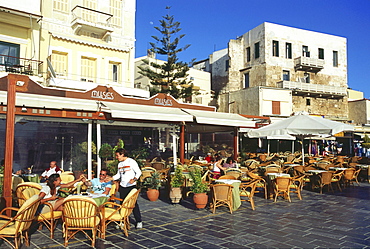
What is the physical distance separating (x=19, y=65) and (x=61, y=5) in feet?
16.2

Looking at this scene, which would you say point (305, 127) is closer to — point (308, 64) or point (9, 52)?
point (9, 52)

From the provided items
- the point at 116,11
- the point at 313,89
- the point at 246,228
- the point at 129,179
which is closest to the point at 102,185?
the point at 129,179

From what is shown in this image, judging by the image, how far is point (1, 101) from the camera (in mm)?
7559

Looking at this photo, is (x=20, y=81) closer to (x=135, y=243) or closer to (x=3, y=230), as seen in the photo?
(x=3, y=230)

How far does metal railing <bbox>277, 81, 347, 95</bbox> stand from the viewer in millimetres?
31125

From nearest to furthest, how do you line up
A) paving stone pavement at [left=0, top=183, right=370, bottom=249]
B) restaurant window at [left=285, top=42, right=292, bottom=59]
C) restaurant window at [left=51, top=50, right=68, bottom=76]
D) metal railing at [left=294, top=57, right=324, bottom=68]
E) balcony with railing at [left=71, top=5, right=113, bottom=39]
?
paving stone pavement at [left=0, top=183, right=370, bottom=249] → restaurant window at [left=51, top=50, right=68, bottom=76] → balcony with railing at [left=71, top=5, right=113, bottom=39] → metal railing at [left=294, top=57, right=324, bottom=68] → restaurant window at [left=285, top=42, right=292, bottom=59]

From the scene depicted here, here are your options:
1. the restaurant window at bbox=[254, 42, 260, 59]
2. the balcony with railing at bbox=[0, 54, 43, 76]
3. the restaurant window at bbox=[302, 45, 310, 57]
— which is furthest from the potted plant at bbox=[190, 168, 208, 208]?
the restaurant window at bbox=[302, 45, 310, 57]

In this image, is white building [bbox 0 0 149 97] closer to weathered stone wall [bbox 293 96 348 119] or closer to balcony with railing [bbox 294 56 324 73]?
weathered stone wall [bbox 293 96 348 119]

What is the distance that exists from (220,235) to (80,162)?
6.99 metres

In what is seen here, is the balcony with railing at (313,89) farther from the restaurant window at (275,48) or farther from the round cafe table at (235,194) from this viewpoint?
the round cafe table at (235,194)

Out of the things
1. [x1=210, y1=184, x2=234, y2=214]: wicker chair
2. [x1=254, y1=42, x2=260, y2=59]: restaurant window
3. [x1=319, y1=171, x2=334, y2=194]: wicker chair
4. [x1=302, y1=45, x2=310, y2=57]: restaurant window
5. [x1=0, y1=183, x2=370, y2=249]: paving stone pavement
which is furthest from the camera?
[x1=302, y1=45, x2=310, y2=57]: restaurant window

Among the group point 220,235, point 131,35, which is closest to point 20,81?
point 220,235

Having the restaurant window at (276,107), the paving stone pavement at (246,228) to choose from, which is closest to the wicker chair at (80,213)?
the paving stone pavement at (246,228)

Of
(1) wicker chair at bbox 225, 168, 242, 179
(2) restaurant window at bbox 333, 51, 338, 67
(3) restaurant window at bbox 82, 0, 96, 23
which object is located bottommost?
(1) wicker chair at bbox 225, 168, 242, 179
